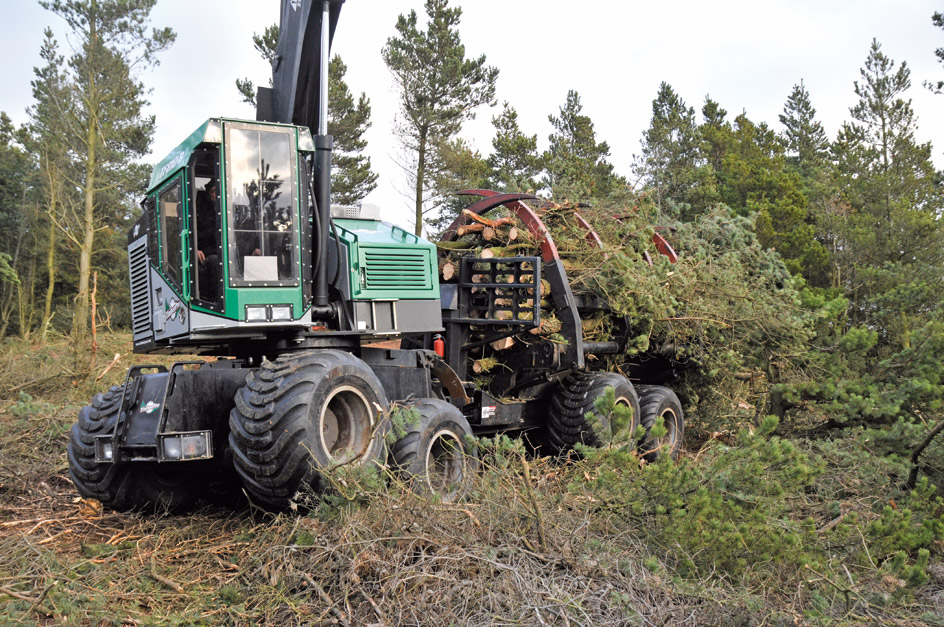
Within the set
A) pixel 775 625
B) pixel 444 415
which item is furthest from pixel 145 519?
pixel 775 625

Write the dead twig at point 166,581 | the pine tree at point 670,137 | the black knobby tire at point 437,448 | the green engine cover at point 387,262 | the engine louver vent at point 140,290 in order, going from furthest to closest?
the pine tree at point 670,137 → the green engine cover at point 387,262 → the engine louver vent at point 140,290 → the black knobby tire at point 437,448 → the dead twig at point 166,581

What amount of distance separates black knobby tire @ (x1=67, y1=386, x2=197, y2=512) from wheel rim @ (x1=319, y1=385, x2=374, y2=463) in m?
1.33

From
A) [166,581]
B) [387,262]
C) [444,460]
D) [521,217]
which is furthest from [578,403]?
[166,581]

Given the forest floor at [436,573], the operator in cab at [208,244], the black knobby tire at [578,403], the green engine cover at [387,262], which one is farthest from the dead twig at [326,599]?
the black knobby tire at [578,403]

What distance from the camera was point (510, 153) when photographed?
28062 mm

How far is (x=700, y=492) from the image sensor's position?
4.98 m

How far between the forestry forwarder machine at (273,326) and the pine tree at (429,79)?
58.5ft

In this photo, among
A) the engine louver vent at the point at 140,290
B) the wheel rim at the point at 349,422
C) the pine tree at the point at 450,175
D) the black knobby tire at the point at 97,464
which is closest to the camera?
the wheel rim at the point at 349,422

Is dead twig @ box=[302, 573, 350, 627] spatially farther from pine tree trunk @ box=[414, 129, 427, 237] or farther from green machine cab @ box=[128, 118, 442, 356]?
pine tree trunk @ box=[414, 129, 427, 237]

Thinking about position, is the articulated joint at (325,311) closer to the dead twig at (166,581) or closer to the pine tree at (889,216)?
the dead twig at (166,581)

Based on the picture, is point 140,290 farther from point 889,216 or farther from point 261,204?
point 889,216

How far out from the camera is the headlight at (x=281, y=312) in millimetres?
6020

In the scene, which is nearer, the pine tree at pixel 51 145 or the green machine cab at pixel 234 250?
the green machine cab at pixel 234 250

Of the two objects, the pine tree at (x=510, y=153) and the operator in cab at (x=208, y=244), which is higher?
the pine tree at (x=510, y=153)
